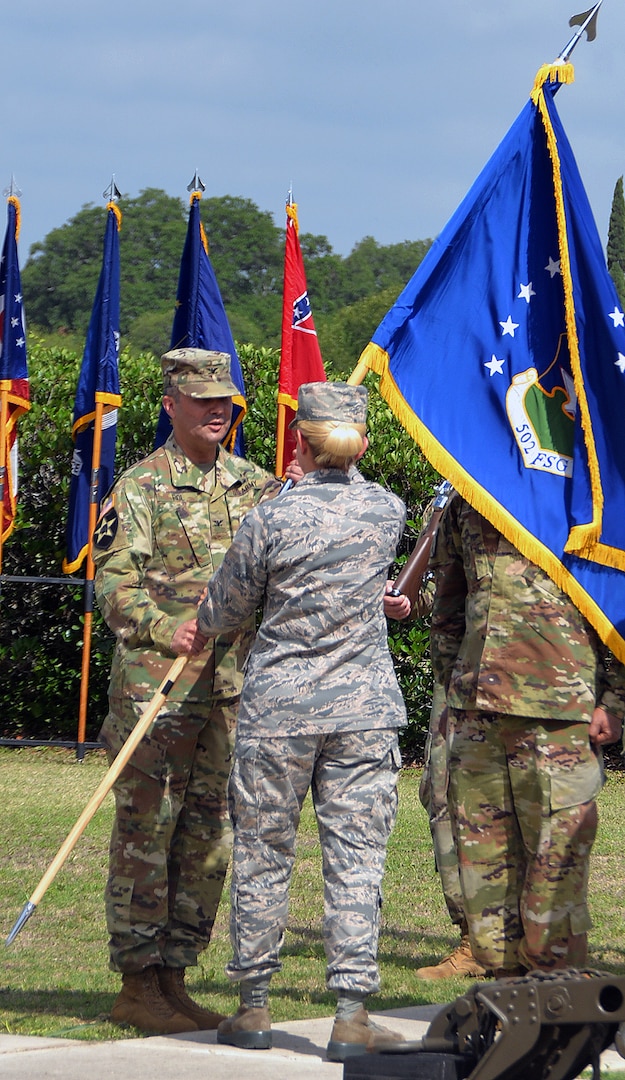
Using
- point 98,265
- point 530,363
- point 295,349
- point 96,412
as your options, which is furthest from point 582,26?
point 98,265

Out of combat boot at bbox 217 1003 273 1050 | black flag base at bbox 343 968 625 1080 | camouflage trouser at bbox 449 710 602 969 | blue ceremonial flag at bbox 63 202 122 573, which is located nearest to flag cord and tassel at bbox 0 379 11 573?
blue ceremonial flag at bbox 63 202 122 573

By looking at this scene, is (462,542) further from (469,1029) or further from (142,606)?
(469,1029)

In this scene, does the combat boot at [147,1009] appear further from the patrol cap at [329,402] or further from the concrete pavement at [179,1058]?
the patrol cap at [329,402]

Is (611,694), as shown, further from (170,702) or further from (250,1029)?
(250,1029)

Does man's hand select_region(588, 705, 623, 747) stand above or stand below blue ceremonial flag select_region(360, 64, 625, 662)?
below

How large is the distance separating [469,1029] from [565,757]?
1.44 meters

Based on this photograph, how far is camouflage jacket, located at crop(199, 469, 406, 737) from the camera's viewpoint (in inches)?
175

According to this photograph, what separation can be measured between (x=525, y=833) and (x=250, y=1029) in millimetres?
1124

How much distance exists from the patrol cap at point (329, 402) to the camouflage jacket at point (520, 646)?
33.6 inches

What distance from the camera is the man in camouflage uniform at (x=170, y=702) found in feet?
16.4

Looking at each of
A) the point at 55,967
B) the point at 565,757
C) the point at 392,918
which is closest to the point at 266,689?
the point at 565,757

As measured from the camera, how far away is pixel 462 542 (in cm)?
528

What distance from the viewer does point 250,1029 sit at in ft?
14.9

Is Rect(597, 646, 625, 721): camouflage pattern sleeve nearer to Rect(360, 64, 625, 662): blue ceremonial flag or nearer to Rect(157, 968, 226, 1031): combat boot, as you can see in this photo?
Rect(360, 64, 625, 662): blue ceremonial flag
